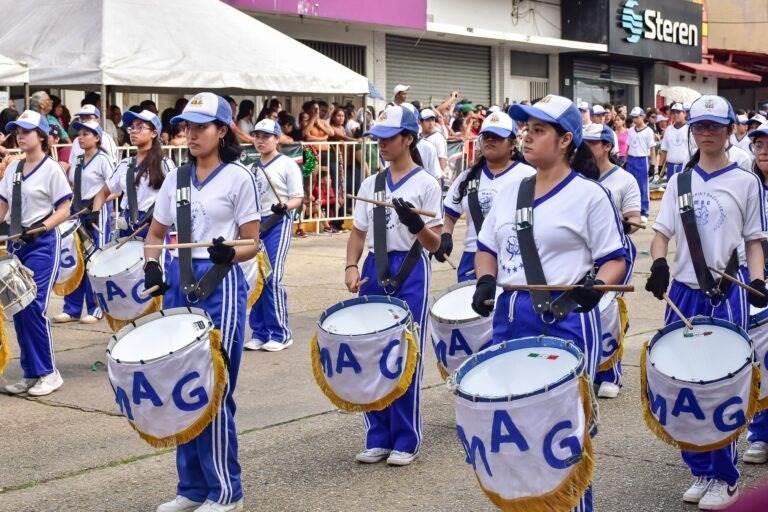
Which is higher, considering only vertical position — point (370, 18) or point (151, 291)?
point (370, 18)

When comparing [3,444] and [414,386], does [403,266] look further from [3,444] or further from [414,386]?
[3,444]

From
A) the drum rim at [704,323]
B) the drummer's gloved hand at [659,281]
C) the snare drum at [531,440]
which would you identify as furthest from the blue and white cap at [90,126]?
the snare drum at [531,440]

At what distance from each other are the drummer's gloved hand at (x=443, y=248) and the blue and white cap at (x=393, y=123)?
0.73m

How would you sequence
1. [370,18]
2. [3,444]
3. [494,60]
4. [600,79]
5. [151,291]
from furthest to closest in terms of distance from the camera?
1. [600,79]
2. [494,60]
3. [370,18]
4. [3,444]
5. [151,291]

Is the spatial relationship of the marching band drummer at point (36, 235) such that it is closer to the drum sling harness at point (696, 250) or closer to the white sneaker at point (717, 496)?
the drum sling harness at point (696, 250)

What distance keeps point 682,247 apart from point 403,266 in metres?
1.52

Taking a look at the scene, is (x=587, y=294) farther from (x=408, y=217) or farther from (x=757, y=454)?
(x=757, y=454)

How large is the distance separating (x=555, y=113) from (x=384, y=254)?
212 centimetres

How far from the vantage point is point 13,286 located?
8180mm

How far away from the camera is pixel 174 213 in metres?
6.02

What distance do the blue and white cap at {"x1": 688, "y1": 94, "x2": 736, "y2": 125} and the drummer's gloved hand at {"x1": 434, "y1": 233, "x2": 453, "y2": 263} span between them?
164 centimetres

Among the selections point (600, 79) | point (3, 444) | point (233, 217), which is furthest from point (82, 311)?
point (600, 79)

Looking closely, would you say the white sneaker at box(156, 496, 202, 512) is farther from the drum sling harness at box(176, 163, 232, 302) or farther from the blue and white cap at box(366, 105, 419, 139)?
the blue and white cap at box(366, 105, 419, 139)

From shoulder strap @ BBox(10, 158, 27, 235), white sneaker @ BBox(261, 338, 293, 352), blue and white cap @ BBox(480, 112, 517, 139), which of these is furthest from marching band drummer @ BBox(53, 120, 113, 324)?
blue and white cap @ BBox(480, 112, 517, 139)
